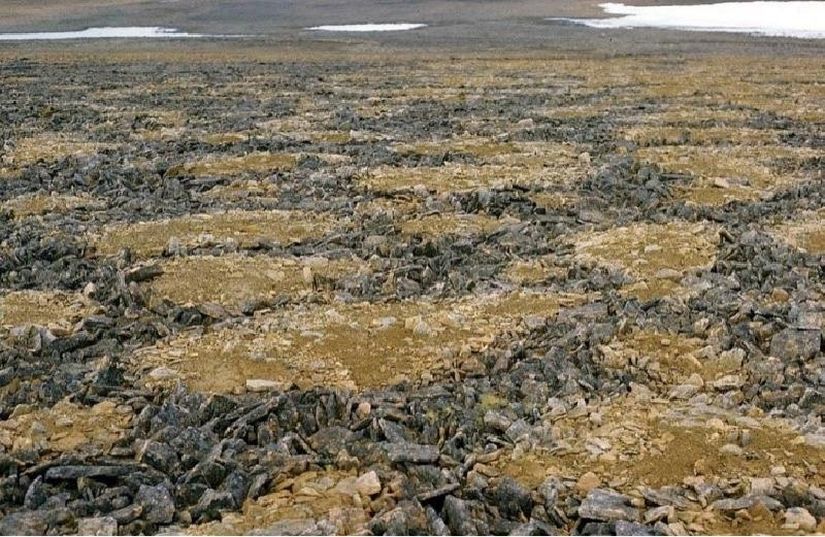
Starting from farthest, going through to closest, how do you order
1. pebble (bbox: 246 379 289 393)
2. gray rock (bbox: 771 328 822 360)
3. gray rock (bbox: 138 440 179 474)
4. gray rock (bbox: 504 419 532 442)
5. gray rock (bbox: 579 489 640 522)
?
gray rock (bbox: 771 328 822 360)
pebble (bbox: 246 379 289 393)
gray rock (bbox: 504 419 532 442)
gray rock (bbox: 138 440 179 474)
gray rock (bbox: 579 489 640 522)

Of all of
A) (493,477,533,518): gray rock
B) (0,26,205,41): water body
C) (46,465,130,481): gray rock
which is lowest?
(493,477,533,518): gray rock

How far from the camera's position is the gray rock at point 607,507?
6.68 m

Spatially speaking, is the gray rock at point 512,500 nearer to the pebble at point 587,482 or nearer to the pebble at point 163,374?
the pebble at point 587,482

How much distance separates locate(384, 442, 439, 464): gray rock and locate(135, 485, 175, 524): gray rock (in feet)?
5.85

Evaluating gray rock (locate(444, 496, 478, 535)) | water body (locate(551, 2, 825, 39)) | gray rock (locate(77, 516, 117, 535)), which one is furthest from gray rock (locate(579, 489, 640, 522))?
water body (locate(551, 2, 825, 39))

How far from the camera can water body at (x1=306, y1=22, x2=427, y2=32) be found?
78.0m

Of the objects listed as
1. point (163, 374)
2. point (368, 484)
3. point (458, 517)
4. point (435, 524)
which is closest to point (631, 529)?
point (458, 517)

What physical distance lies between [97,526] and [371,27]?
7787cm

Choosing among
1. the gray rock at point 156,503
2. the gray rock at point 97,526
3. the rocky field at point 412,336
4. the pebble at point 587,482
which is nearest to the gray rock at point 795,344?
the rocky field at point 412,336

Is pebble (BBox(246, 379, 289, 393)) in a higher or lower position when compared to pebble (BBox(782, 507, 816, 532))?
higher

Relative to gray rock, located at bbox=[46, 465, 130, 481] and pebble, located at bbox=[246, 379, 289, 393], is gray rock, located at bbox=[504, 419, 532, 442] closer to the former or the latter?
pebble, located at bbox=[246, 379, 289, 393]

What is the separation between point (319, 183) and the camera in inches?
705

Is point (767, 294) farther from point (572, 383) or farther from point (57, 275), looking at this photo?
point (57, 275)

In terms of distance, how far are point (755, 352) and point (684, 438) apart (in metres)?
2.13
